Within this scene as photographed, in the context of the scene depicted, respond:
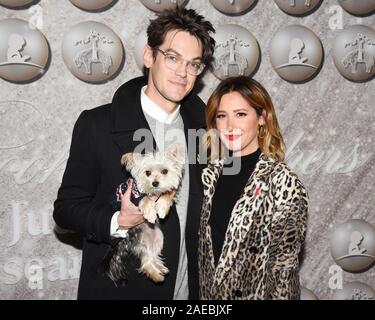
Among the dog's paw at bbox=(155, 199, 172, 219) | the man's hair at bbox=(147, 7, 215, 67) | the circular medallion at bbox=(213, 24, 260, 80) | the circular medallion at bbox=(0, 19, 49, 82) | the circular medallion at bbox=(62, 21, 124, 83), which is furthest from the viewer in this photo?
the circular medallion at bbox=(213, 24, 260, 80)

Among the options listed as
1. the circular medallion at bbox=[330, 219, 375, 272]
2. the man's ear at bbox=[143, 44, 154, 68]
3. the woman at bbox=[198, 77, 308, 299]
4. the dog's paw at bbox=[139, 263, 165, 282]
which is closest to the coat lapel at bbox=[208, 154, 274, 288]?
the woman at bbox=[198, 77, 308, 299]

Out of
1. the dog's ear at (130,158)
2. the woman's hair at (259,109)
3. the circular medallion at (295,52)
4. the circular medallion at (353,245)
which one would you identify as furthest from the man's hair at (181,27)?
the circular medallion at (353,245)

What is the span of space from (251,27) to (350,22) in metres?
1.04

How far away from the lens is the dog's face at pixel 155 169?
2.63 m

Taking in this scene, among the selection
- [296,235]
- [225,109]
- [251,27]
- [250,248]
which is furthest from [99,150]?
[251,27]

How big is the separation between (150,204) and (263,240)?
2.61 ft

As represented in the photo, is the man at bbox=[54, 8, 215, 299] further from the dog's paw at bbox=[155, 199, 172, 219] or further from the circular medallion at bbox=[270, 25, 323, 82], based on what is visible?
the circular medallion at bbox=[270, 25, 323, 82]

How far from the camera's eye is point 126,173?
9.51 feet

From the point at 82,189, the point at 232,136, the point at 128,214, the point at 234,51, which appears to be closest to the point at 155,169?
the point at 128,214

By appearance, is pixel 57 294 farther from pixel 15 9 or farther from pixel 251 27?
pixel 251 27

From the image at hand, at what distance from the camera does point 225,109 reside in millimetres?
3053

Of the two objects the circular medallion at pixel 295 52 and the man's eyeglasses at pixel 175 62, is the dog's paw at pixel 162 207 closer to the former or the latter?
the man's eyeglasses at pixel 175 62

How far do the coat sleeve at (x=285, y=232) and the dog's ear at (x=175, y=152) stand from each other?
63cm

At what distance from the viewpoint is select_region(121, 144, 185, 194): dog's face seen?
2.63 meters
